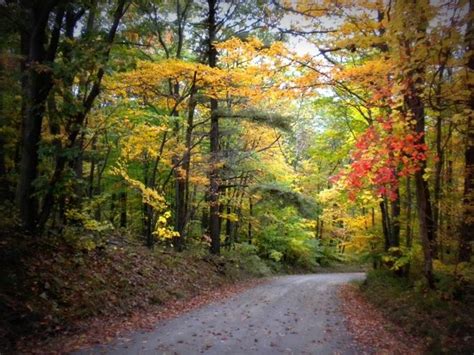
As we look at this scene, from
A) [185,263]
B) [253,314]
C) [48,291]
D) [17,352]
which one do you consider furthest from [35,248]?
[185,263]

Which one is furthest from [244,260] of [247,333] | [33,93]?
[33,93]

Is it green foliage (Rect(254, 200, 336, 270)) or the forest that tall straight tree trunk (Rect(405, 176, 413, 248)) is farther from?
green foliage (Rect(254, 200, 336, 270))

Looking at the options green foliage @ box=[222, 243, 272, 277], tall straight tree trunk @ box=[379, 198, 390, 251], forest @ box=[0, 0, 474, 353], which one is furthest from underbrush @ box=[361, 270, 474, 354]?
green foliage @ box=[222, 243, 272, 277]

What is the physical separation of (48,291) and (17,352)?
1985 millimetres

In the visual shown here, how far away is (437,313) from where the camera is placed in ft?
28.8

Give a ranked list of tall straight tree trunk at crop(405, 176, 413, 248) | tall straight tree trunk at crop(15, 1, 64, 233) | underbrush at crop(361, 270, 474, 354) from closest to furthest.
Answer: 1. underbrush at crop(361, 270, 474, 354)
2. tall straight tree trunk at crop(15, 1, 64, 233)
3. tall straight tree trunk at crop(405, 176, 413, 248)

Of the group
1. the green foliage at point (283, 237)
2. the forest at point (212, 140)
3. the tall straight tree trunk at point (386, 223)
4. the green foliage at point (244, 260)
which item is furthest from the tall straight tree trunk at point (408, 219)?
the green foliage at point (283, 237)

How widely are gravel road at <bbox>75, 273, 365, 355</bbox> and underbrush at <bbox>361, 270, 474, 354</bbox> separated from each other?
149 cm

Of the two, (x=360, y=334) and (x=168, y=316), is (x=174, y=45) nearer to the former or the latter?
(x=168, y=316)

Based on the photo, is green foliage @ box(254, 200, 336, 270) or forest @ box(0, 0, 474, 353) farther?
green foliage @ box(254, 200, 336, 270)

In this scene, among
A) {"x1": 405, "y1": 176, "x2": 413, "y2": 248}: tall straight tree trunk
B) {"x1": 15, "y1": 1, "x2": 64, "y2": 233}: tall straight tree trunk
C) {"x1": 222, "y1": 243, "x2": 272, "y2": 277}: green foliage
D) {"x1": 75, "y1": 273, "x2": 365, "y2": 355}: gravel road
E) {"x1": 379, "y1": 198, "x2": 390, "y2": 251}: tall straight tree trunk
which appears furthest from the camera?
{"x1": 222, "y1": 243, "x2": 272, "y2": 277}: green foliage

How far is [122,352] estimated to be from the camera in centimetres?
643

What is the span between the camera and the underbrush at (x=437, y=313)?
24.3 ft

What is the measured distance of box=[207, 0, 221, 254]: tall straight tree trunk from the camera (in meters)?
17.1
